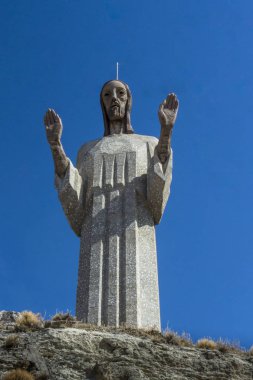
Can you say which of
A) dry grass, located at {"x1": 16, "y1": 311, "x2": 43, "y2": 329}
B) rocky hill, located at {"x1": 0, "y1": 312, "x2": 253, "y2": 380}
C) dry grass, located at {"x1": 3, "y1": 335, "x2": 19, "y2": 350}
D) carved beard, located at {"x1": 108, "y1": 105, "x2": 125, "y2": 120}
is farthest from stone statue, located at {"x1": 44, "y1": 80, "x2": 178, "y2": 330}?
dry grass, located at {"x1": 3, "y1": 335, "x2": 19, "y2": 350}

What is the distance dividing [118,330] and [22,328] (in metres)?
1.71

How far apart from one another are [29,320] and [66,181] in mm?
4876

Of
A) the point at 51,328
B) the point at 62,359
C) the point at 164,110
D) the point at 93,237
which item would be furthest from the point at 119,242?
the point at 62,359

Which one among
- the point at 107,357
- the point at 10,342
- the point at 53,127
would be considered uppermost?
the point at 53,127

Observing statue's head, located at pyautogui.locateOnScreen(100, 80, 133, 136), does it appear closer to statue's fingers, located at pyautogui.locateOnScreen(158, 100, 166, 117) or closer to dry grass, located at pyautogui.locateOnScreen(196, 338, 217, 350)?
statue's fingers, located at pyautogui.locateOnScreen(158, 100, 166, 117)

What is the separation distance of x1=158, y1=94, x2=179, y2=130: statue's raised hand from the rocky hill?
18.6ft

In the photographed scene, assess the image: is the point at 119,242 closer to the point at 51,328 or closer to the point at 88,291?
the point at 88,291

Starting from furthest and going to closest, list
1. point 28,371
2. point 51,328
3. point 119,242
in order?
point 119,242
point 51,328
point 28,371

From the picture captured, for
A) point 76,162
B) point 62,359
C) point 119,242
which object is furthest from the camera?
point 76,162

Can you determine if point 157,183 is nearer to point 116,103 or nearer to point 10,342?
point 116,103

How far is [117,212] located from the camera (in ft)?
49.4

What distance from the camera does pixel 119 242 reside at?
14.6 m

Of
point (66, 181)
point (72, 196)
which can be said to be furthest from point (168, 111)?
point (72, 196)

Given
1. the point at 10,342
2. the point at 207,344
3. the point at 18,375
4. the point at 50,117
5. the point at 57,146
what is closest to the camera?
the point at 18,375
